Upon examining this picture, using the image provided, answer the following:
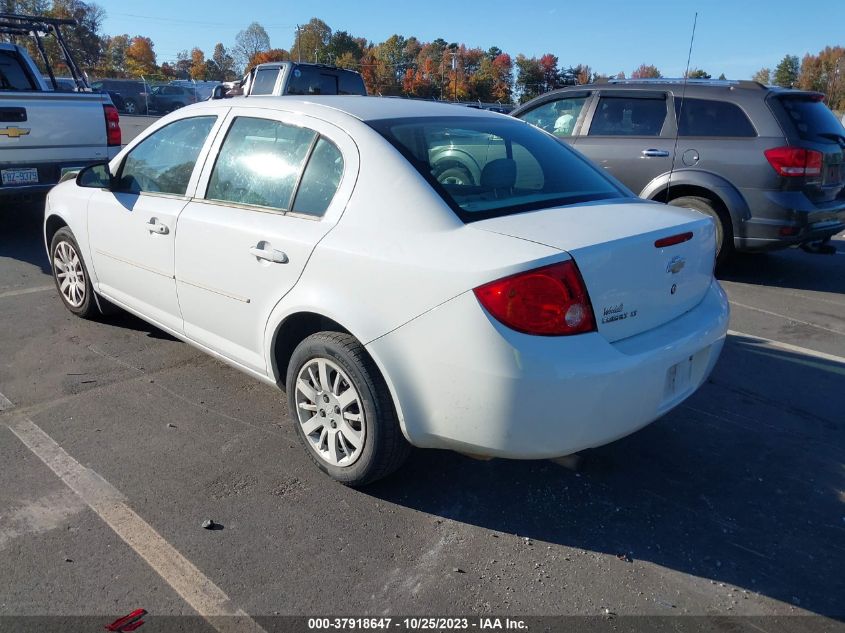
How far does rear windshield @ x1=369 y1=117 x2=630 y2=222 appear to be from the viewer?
314cm

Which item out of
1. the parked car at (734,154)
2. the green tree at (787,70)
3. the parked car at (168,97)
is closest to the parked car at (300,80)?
the parked car at (734,154)

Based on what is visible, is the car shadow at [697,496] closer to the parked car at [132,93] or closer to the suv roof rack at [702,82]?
the suv roof rack at [702,82]

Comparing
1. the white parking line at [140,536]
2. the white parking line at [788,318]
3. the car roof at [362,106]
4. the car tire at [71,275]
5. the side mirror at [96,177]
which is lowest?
the white parking line at [140,536]

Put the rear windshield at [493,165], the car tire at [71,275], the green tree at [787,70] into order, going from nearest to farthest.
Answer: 1. the rear windshield at [493,165]
2. the car tire at [71,275]
3. the green tree at [787,70]

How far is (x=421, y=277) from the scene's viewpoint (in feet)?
8.95

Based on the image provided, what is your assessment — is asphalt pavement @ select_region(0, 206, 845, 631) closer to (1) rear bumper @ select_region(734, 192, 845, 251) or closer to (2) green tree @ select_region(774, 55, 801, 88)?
(1) rear bumper @ select_region(734, 192, 845, 251)

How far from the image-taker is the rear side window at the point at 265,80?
13.4m

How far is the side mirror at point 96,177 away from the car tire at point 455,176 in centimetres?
252

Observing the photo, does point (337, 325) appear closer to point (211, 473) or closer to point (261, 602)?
point (211, 473)

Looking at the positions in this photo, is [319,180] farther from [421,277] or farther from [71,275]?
[71,275]

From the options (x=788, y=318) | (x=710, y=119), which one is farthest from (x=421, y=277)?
(x=710, y=119)

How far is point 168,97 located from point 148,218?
3786 cm

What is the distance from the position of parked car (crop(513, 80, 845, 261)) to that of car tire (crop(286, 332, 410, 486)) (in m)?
5.02

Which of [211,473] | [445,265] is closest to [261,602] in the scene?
[211,473]
